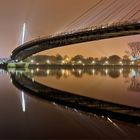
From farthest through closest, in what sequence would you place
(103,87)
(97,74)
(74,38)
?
(74,38)
(97,74)
(103,87)

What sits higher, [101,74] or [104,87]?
[104,87]

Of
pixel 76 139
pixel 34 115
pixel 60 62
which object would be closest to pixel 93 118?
pixel 34 115

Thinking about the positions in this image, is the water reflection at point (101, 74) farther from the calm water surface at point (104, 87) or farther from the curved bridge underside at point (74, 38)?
the curved bridge underside at point (74, 38)

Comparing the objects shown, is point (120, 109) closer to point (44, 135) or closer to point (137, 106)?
point (137, 106)

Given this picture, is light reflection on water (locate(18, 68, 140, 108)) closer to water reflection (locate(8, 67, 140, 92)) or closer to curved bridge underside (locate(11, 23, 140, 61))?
water reflection (locate(8, 67, 140, 92))

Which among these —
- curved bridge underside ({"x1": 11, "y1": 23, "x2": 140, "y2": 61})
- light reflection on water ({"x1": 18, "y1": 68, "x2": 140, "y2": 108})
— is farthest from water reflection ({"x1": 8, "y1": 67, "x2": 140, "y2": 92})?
curved bridge underside ({"x1": 11, "y1": 23, "x2": 140, "y2": 61})

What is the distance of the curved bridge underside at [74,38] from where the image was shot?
87.3ft

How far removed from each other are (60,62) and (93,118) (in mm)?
72917

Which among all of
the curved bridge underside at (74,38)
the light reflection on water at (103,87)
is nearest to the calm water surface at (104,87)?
the light reflection on water at (103,87)

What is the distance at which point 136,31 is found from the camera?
2616 centimetres

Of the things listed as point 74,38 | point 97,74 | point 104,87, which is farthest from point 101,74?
point 104,87

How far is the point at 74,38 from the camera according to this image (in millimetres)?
35188

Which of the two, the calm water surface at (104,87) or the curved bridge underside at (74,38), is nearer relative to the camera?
the calm water surface at (104,87)

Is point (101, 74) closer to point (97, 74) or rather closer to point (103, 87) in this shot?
point (97, 74)
